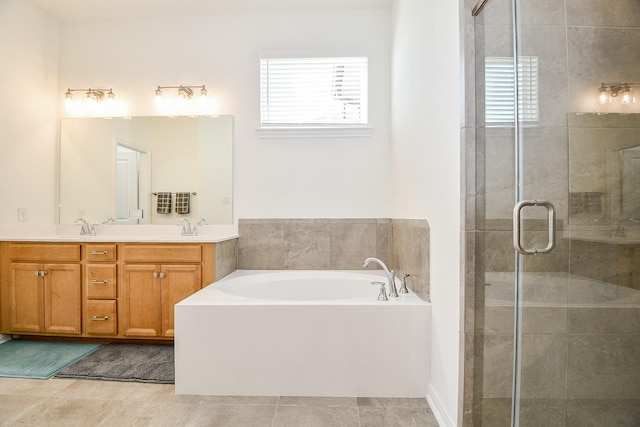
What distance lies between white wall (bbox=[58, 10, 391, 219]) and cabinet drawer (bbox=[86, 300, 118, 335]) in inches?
48.5

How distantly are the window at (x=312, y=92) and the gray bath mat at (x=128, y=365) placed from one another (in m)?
2.03

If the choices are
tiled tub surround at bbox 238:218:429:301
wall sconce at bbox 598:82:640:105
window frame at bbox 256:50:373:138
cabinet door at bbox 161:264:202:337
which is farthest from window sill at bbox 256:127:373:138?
wall sconce at bbox 598:82:640:105

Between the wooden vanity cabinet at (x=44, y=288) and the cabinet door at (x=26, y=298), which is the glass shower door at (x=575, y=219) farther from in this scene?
the cabinet door at (x=26, y=298)

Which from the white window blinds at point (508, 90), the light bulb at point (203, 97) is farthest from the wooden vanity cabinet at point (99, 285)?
the white window blinds at point (508, 90)

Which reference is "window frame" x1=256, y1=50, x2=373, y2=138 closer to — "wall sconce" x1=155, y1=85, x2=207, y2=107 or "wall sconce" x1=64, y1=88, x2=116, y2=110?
"wall sconce" x1=155, y1=85, x2=207, y2=107

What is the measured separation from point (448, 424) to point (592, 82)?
1.48 metres

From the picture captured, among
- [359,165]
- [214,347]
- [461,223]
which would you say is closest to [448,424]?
[461,223]

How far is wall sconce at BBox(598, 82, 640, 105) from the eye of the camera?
3.06 feet

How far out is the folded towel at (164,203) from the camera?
2.92 m

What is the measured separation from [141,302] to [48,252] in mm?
837

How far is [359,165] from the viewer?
291cm

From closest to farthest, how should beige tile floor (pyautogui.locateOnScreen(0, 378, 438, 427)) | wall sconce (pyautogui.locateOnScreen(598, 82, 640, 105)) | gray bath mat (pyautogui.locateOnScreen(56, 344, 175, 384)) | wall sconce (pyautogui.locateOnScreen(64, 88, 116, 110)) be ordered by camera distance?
wall sconce (pyautogui.locateOnScreen(598, 82, 640, 105)) → beige tile floor (pyautogui.locateOnScreen(0, 378, 438, 427)) → gray bath mat (pyautogui.locateOnScreen(56, 344, 175, 384)) → wall sconce (pyautogui.locateOnScreen(64, 88, 116, 110))

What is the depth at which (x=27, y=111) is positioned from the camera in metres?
2.76

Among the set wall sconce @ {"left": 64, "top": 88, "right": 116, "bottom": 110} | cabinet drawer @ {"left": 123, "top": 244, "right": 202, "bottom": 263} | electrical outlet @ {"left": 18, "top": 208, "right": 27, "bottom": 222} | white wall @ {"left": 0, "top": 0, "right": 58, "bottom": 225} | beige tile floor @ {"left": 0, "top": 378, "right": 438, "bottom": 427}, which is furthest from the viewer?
wall sconce @ {"left": 64, "top": 88, "right": 116, "bottom": 110}
